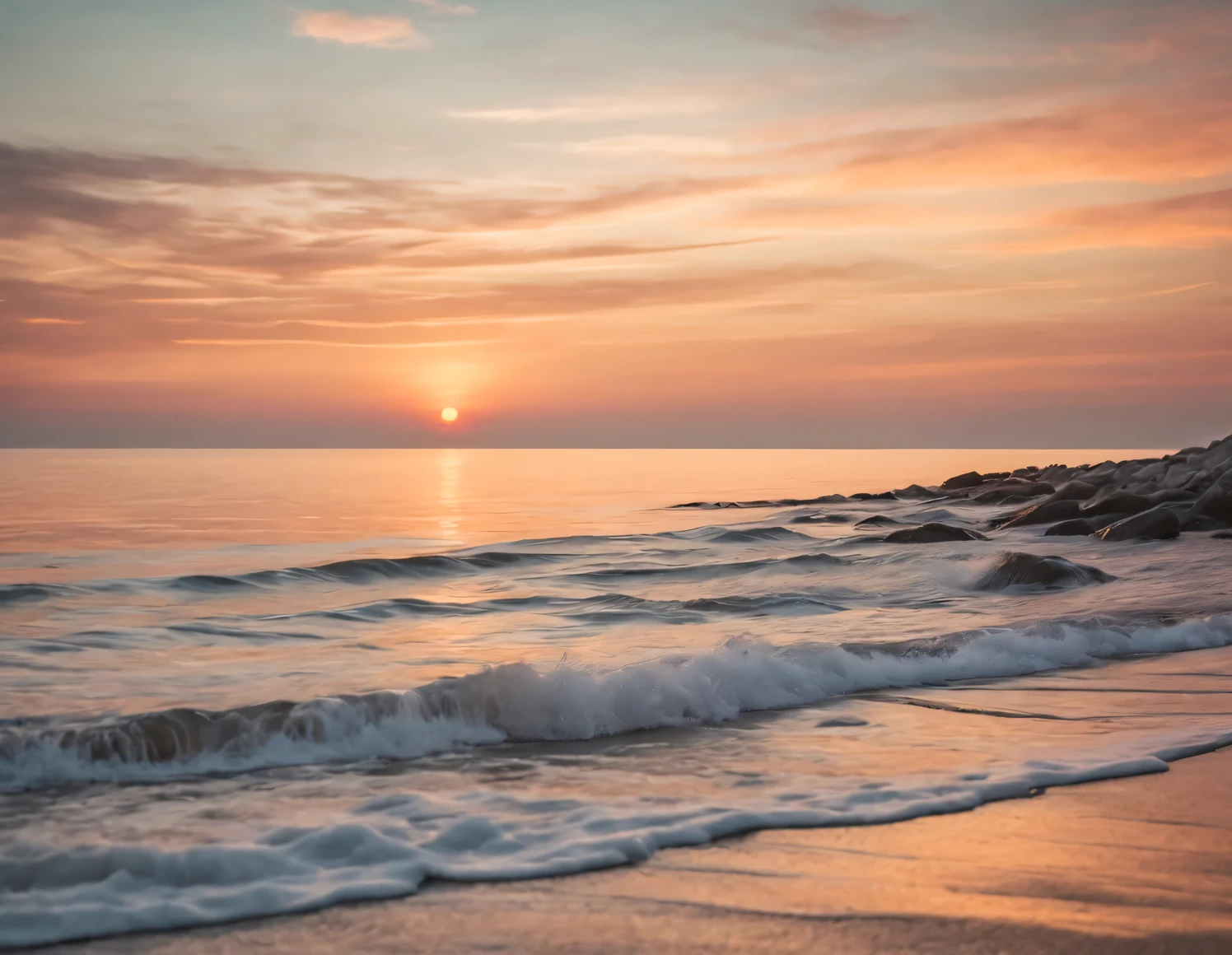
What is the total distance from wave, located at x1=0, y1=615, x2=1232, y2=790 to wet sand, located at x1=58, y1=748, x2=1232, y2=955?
249cm

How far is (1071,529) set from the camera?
20.7m

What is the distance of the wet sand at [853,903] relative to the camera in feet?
11.1

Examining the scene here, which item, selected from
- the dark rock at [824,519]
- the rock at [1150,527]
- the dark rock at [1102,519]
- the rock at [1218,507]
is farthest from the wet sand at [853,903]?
the dark rock at [824,519]

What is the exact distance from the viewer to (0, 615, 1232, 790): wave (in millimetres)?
5910

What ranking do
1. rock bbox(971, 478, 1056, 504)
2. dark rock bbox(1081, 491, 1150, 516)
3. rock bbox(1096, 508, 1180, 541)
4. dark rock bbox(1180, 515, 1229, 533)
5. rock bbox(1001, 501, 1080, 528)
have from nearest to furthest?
rock bbox(1096, 508, 1180, 541), dark rock bbox(1180, 515, 1229, 533), dark rock bbox(1081, 491, 1150, 516), rock bbox(1001, 501, 1080, 528), rock bbox(971, 478, 1056, 504)

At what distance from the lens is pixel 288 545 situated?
2117 cm

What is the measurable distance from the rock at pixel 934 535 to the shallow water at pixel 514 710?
294 cm

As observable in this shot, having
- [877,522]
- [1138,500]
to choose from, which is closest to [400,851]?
[1138,500]

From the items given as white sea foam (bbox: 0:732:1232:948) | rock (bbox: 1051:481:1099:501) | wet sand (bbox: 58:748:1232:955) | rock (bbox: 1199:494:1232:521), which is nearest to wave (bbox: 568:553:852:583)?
rock (bbox: 1199:494:1232:521)

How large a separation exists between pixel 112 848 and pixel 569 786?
2207 mm

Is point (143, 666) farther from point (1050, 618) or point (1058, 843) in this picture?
point (1050, 618)

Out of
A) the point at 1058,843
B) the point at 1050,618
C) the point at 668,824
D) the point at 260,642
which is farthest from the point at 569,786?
the point at 1050,618

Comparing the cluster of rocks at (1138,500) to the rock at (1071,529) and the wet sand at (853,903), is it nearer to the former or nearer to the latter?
the rock at (1071,529)

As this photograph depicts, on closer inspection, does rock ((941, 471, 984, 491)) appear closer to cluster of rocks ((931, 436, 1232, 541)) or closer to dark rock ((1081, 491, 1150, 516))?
cluster of rocks ((931, 436, 1232, 541))
